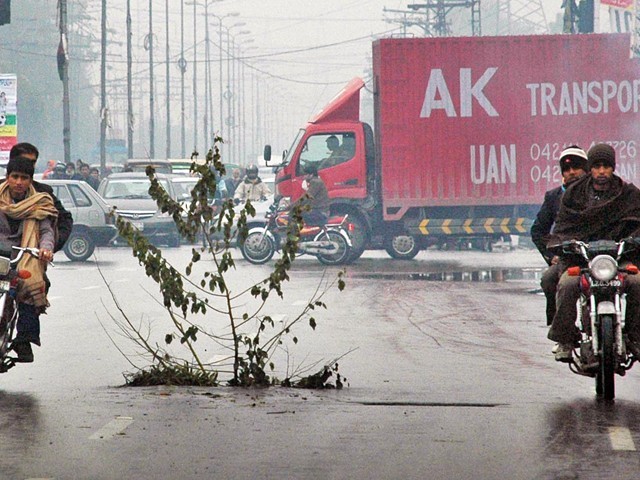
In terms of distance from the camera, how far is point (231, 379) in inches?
404

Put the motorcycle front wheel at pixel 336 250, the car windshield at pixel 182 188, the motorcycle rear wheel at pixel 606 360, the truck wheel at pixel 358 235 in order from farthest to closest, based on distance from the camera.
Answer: the car windshield at pixel 182 188
the truck wheel at pixel 358 235
the motorcycle front wheel at pixel 336 250
the motorcycle rear wheel at pixel 606 360

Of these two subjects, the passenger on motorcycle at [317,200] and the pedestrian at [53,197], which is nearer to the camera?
the pedestrian at [53,197]

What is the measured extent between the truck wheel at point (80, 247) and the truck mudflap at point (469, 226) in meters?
5.94

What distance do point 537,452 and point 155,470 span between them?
176 cm

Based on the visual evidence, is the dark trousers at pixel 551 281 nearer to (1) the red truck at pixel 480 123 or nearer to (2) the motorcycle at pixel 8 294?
(2) the motorcycle at pixel 8 294

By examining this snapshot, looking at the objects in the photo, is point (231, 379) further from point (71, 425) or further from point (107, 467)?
point (107, 467)

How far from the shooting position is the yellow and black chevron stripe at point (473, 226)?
29.5m

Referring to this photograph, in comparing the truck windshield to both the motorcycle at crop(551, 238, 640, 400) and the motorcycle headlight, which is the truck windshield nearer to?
the motorcycle at crop(551, 238, 640, 400)

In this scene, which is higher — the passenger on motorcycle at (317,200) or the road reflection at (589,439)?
the passenger on motorcycle at (317,200)

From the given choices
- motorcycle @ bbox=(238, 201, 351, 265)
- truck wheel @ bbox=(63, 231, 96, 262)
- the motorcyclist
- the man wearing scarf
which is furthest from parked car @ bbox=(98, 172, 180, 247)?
the man wearing scarf

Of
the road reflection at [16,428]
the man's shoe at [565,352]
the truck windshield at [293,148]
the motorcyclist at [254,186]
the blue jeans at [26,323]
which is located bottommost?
the road reflection at [16,428]

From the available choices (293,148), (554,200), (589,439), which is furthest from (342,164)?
(589,439)

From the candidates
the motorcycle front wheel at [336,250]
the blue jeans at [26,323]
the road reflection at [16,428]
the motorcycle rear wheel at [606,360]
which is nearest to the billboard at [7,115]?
the motorcycle front wheel at [336,250]

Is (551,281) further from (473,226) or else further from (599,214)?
(473,226)
